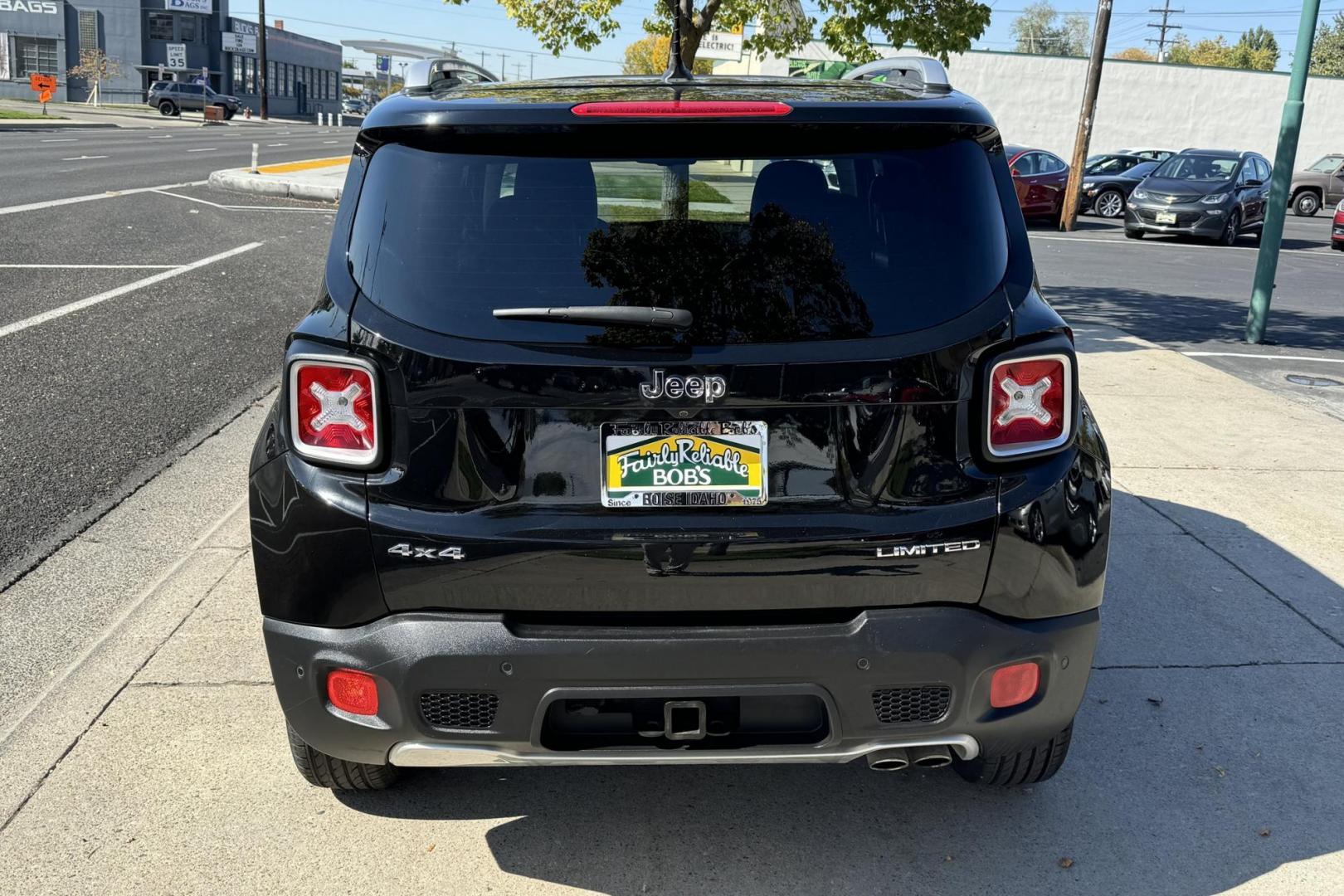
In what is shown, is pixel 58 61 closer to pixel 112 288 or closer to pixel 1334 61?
pixel 112 288

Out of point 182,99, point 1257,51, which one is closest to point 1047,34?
point 1257,51

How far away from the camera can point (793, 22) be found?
37.6 feet

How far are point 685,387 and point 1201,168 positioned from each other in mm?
24078

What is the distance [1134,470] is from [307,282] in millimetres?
8140

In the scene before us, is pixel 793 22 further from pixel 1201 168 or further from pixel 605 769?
pixel 1201 168

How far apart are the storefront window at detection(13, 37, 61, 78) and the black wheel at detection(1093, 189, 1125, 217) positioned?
211ft

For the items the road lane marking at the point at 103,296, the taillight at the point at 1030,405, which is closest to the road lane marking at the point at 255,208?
the road lane marking at the point at 103,296

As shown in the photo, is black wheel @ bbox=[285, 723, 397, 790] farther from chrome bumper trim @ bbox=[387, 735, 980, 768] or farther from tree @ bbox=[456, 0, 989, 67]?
tree @ bbox=[456, 0, 989, 67]

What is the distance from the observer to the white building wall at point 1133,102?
43344mm

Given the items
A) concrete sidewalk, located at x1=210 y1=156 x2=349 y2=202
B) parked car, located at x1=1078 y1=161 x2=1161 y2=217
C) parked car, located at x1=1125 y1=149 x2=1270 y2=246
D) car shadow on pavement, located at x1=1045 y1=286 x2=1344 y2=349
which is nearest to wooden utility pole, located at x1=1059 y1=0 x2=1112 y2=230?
parked car, located at x1=1125 y1=149 x2=1270 y2=246

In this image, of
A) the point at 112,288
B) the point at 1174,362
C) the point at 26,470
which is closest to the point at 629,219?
the point at 26,470

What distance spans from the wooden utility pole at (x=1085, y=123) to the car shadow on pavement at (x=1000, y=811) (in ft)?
71.4

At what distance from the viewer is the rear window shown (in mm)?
2717

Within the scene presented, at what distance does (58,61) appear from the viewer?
72.2 metres
